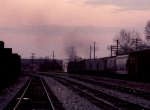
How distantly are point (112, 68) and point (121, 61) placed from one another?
278 inches

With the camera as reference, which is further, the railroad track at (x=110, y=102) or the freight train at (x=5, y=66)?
the freight train at (x=5, y=66)

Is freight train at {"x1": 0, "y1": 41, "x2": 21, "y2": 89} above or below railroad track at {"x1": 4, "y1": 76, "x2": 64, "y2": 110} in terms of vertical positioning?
above

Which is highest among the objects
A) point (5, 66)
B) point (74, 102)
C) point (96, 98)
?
point (5, 66)

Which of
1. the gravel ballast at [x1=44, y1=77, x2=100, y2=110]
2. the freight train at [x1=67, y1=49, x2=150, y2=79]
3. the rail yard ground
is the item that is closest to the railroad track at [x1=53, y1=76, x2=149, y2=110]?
the rail yard ground

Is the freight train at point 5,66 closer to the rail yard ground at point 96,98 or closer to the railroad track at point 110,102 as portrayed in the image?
the rail yard ground at point 96,98

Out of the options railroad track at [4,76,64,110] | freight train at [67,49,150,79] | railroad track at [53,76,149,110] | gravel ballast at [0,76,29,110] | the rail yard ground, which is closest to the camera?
railroad track at [53,76,149,110]

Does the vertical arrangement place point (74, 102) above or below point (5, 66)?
below

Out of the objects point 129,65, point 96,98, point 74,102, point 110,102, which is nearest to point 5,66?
point 129,65

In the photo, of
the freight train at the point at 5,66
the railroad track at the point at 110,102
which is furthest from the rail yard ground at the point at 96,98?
the freight train at the point at 5,66

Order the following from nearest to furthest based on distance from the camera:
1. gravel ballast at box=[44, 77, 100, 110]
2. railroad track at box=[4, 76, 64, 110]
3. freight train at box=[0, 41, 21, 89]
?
railroad track at box=[4, 76, 64, 110], gravel ballast at box=[44, 77, 100, 110], freight train at box=[0, 41, 21, 89]

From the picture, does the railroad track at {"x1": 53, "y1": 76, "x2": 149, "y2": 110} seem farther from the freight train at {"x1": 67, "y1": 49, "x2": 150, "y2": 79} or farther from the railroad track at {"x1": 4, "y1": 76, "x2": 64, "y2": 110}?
the freight train at {"x1": 67, "y1": 49, "x2": 150, "y2": 79}

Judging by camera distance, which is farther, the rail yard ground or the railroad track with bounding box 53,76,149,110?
the rail yard ground

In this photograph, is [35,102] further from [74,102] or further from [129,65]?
[129,65]

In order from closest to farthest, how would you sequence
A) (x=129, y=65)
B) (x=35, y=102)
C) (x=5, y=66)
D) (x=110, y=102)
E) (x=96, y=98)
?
(x=110, y=102) < (x=35, y=102) < (x=96, y=98) < (x=5, y=66) < (x=129, y=65)
